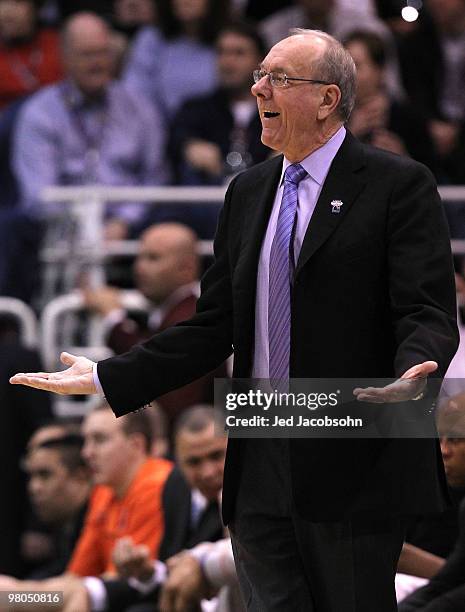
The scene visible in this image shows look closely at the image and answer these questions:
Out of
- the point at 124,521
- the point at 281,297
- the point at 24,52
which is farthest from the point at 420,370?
the point at 24,52

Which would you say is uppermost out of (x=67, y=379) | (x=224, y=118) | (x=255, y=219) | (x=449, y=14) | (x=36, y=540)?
(x=449, y=14)

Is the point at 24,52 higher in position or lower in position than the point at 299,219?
higher

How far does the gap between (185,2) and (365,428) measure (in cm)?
576

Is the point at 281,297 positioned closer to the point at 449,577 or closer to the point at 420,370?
the point at 420,370

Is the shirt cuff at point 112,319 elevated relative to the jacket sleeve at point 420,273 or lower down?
lower down

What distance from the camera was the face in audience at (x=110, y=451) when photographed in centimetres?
615

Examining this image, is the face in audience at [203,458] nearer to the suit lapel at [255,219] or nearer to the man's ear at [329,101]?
the suit lapel at [255,219]

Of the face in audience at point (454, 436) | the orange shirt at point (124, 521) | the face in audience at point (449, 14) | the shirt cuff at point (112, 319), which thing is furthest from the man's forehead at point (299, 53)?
the face in audience at point (449, 14)

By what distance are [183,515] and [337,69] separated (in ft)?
9.27

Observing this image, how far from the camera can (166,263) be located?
6.65 m

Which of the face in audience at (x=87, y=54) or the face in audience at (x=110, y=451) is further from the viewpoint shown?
the face in audience at (x=87, y=54)

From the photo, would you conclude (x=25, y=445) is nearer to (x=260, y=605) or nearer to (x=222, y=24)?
(x=222, y=24)

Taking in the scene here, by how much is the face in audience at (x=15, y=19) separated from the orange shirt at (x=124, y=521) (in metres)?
3.38

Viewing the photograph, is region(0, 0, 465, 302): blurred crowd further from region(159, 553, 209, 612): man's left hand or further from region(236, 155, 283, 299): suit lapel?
region(236, 155, 283, 299): suit lapel
